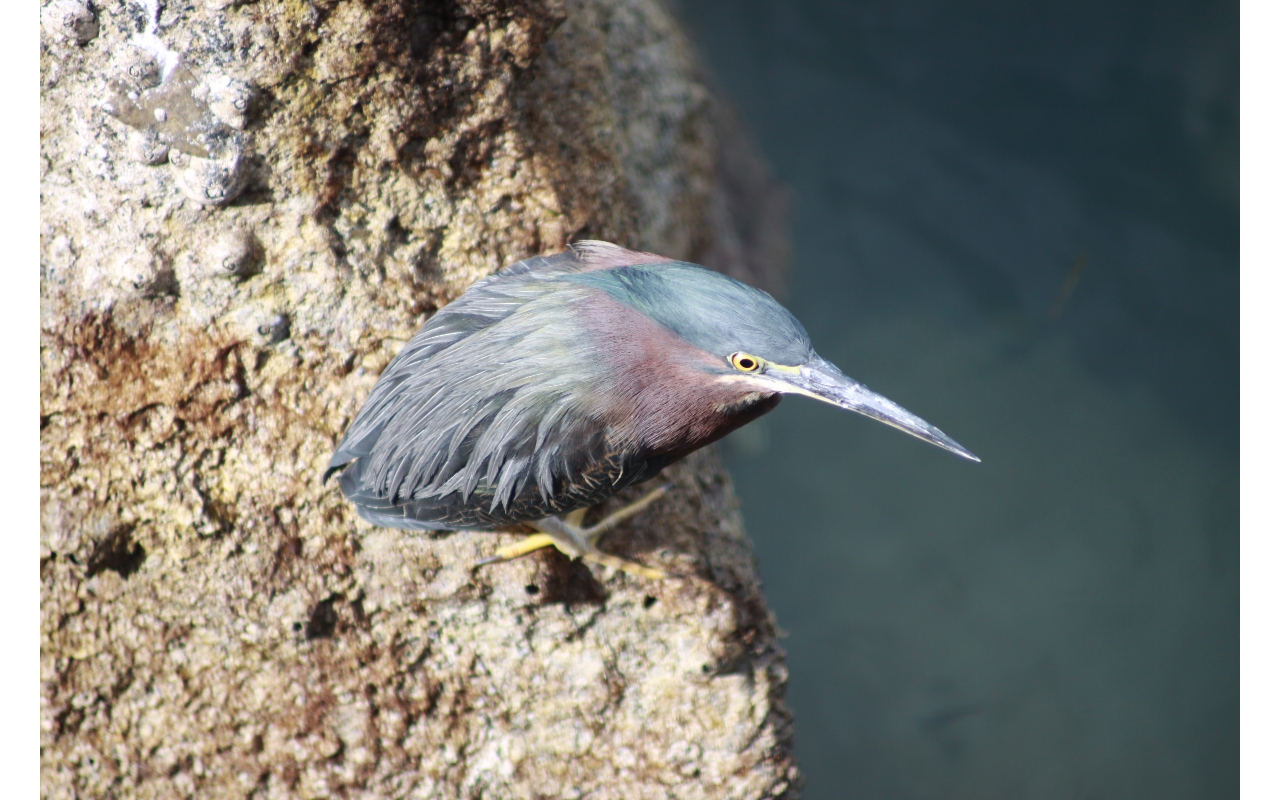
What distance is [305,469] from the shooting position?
6.89 ft

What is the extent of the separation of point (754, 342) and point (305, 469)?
3.95ft

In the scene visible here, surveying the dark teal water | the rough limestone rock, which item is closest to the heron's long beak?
the rough limestone rock

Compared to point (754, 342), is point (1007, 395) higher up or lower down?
lower down

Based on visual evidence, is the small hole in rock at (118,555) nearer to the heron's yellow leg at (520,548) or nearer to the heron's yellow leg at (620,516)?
the heron's yellow leg at (520,548)

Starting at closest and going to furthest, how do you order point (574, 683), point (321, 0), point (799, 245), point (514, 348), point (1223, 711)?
point (514, 348) → point (321, 0) → point (574, 683) → point (1223, 711) → point (799, 245)

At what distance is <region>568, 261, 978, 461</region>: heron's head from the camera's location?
5.38 feet

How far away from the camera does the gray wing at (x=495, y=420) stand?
69.9 inches

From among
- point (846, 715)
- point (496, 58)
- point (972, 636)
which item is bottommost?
point (846, 715)

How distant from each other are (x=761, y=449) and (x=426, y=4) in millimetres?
2868

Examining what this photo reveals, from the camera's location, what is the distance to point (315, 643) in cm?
214

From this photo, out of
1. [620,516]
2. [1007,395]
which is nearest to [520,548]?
[620,516]

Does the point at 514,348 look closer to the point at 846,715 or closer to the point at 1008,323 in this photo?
the point at 846,715

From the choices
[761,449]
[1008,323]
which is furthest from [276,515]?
[1008,323]

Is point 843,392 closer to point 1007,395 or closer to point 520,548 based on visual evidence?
point 520,548
